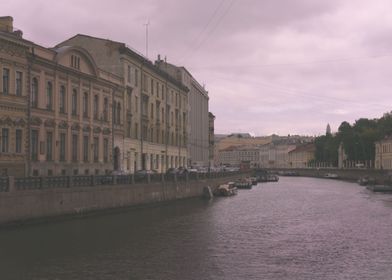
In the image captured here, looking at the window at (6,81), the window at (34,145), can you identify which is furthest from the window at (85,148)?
the window at (6,81)

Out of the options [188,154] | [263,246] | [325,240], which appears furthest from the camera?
[188,154]

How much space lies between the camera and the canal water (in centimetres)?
2138

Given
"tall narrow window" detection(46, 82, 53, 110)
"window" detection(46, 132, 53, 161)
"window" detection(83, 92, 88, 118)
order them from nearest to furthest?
"window" detection(46, 132, 53, 161)
"tall narrow window" detection(46, 82, 53, 110)
"window" detection(83, 92, 88, 118)

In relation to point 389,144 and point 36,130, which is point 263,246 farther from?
point 389,144

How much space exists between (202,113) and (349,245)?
89.3m

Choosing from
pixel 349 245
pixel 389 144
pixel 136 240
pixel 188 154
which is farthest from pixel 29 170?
pixel 389 144

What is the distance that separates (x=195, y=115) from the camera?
107 metres

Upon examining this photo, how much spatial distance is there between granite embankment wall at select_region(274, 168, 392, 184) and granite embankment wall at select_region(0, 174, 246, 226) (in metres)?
54.7

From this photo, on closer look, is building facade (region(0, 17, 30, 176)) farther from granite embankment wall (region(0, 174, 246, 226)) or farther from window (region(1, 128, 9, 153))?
granite embankment wall (region(0, 174, 246, 226))

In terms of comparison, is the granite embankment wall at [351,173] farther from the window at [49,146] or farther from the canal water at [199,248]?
the canal water at [199,248]

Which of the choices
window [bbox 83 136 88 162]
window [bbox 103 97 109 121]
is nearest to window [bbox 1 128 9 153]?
window [bbox 83 136 88 162]

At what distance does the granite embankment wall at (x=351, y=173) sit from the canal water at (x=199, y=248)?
61349mm

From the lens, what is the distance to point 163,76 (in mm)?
78875

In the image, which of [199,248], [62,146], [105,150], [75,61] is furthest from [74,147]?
[199,248]
